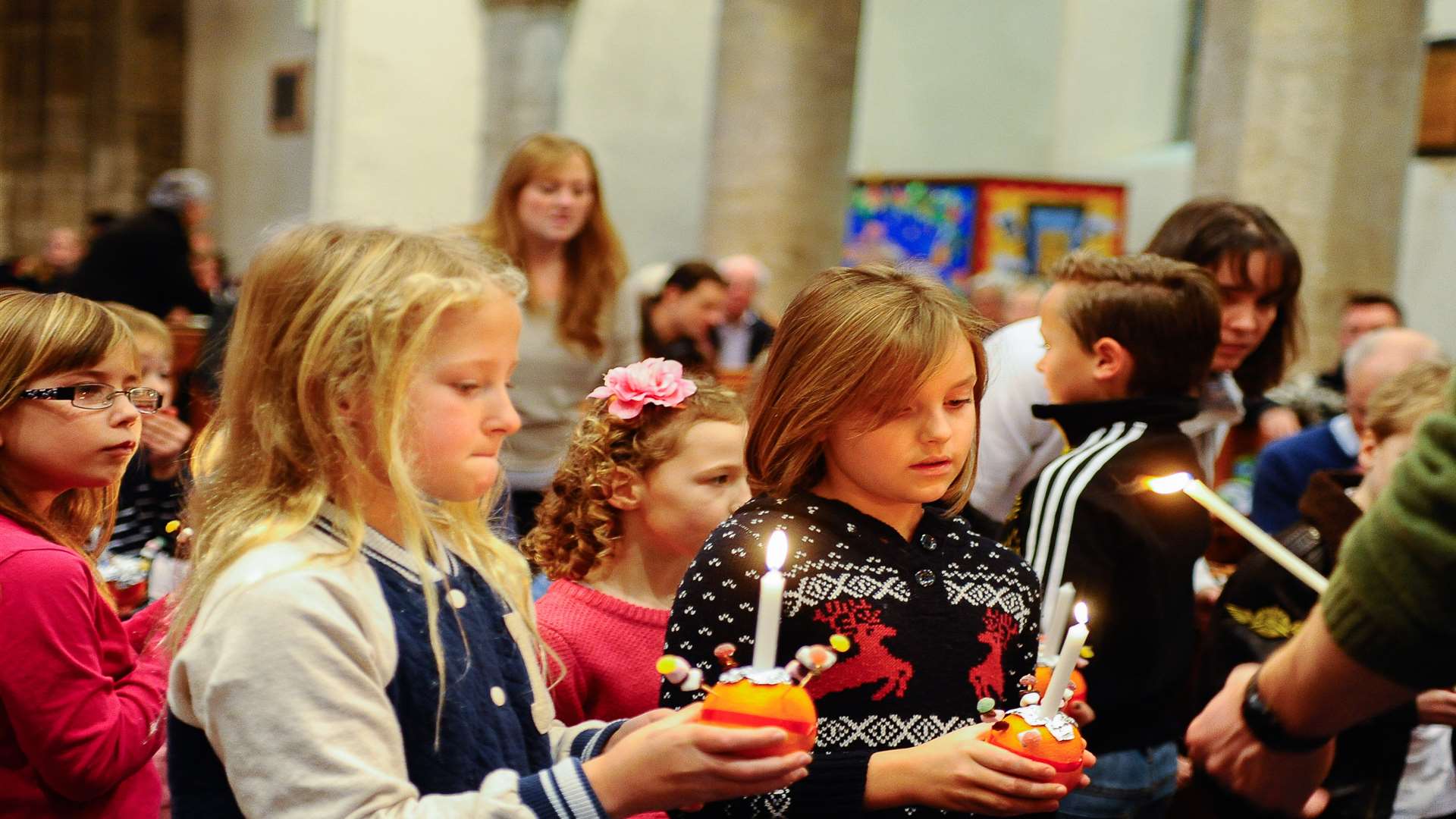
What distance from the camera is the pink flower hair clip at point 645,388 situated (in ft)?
8.95

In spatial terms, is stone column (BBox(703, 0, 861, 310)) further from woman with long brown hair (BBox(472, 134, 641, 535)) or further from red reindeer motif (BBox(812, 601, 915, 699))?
red reindeer motif (BBox(812, 601, 915, 699))

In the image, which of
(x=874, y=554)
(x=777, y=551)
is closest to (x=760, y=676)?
(x=777, y=551)

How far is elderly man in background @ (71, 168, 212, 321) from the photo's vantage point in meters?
7.48

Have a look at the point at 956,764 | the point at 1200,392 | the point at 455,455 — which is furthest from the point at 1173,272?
the point at 455,455

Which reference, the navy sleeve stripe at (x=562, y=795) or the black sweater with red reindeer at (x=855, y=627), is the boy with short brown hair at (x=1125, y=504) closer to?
the black sweater with red reindeer at (x=855, y=627)

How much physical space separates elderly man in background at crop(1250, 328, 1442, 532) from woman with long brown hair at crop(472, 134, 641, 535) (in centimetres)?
191

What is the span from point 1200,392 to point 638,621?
1.37 metres

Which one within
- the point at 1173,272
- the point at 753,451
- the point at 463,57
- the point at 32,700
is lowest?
the point at 32,700

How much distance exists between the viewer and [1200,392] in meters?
3.29

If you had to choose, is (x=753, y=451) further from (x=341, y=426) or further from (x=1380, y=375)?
(x=1380, y=375)

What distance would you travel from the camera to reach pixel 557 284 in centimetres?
460

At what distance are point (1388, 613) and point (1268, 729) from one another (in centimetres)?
31

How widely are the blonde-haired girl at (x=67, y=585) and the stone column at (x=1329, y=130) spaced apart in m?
5.78

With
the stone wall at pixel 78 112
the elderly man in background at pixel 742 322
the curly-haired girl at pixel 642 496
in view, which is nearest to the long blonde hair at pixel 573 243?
the curly-haired girl at pixel 642 496
